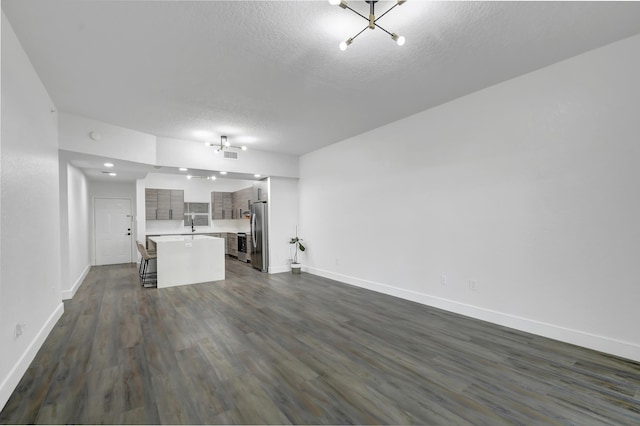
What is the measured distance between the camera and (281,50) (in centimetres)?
264

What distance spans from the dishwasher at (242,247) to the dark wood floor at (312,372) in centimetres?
463

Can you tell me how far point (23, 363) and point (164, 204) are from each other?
7.05 metres

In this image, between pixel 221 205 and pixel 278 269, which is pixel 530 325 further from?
pixel 221 205

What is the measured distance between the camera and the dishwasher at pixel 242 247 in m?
8.64

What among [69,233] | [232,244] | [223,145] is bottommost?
[232,244]

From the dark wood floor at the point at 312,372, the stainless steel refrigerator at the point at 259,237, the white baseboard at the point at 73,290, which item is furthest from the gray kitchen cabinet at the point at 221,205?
the dark wood floor at the point at 312,372

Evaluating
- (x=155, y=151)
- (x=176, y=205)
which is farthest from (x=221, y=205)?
(x=155, y=151)

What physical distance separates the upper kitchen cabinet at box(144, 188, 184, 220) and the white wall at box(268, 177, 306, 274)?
13.4 feet

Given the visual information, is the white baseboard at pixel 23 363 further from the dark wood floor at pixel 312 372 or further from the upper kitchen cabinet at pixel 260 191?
the upper kitchen cabinet at pixel 260 191

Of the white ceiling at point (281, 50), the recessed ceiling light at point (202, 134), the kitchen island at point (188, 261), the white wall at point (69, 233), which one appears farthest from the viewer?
the kitchen island at point (188, 261)

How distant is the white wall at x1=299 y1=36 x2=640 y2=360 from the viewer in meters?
2.64

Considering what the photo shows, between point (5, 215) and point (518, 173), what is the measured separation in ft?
15.9

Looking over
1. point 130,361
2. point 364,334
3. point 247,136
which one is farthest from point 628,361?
point 247,136

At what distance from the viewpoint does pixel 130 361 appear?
2.63 meters
